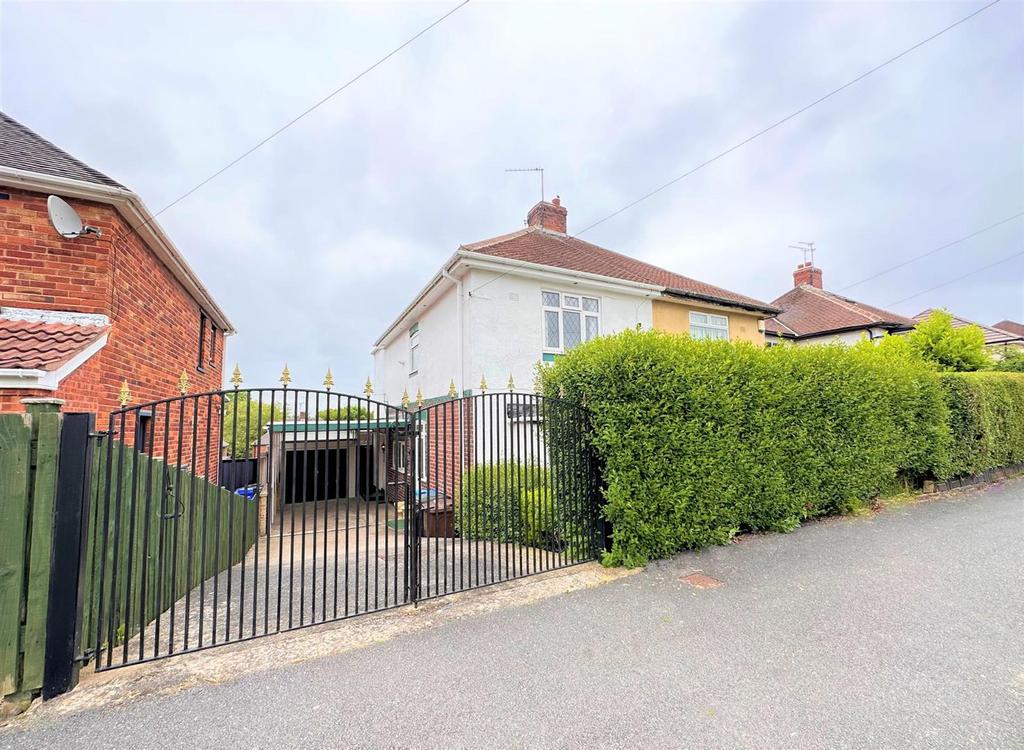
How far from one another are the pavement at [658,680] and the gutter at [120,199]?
16.2 feet

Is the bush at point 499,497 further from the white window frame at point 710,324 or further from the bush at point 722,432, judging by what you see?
the white window frame at point 710,324

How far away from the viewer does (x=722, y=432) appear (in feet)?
19.7

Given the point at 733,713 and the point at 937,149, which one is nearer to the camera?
the point at 733,713

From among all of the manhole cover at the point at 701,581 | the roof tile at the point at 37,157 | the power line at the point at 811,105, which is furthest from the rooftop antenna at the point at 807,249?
the roof tile at the point at 37,157

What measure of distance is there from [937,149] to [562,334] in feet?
32.0

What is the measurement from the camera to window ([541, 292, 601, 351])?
35.3 ft

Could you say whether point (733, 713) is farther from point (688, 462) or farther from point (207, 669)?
point (207, 669)

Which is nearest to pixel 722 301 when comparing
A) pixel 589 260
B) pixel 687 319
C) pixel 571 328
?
pixel 687 319

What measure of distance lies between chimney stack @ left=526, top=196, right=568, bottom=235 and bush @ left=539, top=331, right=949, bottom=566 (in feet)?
30.4

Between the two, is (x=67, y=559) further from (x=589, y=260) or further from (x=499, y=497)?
(x=589, y=260)

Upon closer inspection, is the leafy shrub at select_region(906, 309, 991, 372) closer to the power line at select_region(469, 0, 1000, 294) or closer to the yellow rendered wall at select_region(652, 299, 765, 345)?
the yellow rendered wall at select_region(652, 299, 765, 345)

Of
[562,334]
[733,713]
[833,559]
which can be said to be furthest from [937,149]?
[733,713]

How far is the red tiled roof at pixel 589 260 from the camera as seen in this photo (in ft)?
36.0

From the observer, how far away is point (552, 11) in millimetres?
5785
